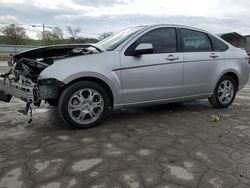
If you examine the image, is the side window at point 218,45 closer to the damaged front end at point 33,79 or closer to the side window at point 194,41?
the side window at point 194,41

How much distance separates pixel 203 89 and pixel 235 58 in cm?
110

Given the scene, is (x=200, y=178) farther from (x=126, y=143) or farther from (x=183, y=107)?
(x=183, y=107)

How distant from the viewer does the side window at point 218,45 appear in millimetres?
5602

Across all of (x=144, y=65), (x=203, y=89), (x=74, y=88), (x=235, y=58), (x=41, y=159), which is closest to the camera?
(x=41, y=159)

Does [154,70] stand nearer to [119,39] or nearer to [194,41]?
[119,39]

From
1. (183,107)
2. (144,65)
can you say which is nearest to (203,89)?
(183,107)

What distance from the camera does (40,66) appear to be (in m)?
4.29

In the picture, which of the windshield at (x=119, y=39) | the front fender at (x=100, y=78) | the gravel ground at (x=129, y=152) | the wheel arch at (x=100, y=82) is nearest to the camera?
the gravel ground at (x=129, y=152)

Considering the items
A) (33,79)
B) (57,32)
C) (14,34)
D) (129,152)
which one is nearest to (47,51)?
(33,79)

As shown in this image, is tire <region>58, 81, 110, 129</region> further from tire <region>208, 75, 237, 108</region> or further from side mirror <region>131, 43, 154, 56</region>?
tire <region>208, 75, 237, 108</region>

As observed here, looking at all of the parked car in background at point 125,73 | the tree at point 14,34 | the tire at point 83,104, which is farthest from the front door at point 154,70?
the tree at point 14,34

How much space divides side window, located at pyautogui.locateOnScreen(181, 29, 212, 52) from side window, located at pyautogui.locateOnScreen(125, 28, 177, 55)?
236 mm

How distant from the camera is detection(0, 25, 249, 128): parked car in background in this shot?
407cm

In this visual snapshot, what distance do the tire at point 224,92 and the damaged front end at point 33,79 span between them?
105 inches
